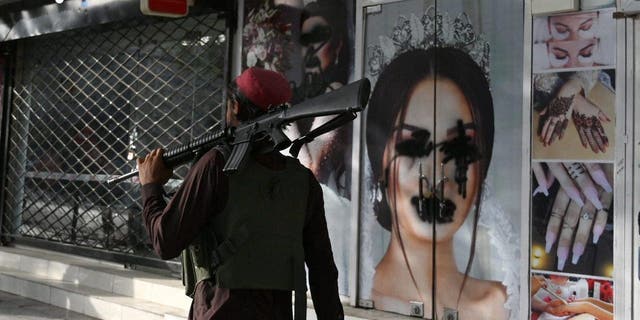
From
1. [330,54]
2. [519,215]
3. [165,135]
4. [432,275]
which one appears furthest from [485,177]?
[165,135]

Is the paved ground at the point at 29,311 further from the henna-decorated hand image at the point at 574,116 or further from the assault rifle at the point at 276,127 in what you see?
the assault rifle at the point at 276,127

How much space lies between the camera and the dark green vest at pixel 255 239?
2508mm

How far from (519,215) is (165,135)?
3.99 meters

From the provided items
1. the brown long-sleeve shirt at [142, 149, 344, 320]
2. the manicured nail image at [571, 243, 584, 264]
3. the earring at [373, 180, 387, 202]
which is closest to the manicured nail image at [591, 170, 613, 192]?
the manicured nail image at [571, 243, 584, 264]

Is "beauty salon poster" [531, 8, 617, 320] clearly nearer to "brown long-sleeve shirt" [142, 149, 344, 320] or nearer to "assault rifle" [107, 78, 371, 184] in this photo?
"brown long-sleeve shirt" [142, 149, 344, 320]

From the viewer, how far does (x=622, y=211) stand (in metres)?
4.61

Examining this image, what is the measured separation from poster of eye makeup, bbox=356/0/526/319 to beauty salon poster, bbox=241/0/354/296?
0.63ft

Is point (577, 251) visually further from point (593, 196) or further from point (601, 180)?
point (601, 180)

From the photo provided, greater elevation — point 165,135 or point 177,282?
point 165,135

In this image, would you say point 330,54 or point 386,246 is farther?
point 330,54

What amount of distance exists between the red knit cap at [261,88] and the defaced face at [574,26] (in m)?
2.92

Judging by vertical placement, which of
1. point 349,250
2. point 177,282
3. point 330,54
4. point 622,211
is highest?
point 330,54

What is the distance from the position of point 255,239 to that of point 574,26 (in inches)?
126

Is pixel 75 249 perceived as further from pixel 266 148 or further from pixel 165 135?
pixel 266 148
